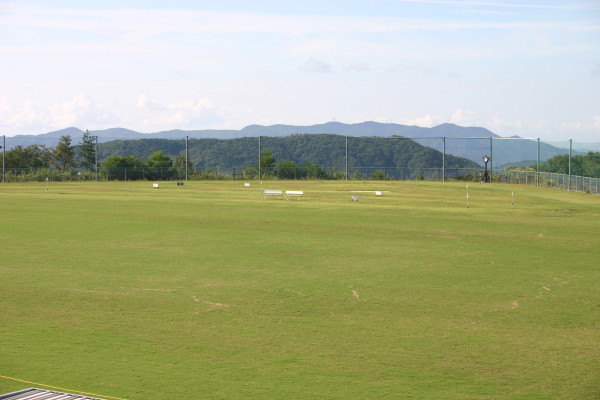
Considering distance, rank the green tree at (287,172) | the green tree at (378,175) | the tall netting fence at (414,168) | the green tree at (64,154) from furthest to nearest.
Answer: the green tree at (64,154) < the green tree at (378,175) < the green tree at (287,172) < the tall netting fence at (414,168)

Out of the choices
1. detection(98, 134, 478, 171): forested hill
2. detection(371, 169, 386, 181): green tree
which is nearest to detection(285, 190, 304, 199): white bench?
detection(371, 169, 386, 181): green tree

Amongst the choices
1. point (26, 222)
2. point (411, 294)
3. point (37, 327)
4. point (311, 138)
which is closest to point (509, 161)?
point (311, 138)

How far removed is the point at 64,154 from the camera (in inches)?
4063

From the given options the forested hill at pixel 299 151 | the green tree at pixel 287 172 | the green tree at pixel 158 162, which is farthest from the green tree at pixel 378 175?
the green tree at pixel 158 162

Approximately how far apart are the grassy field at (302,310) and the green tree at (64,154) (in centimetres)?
7890

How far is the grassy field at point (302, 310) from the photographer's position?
31.6 ft

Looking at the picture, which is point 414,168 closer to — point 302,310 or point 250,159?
point 250,159

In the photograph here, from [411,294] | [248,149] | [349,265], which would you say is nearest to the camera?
A: [411,294]

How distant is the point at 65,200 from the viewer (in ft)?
142

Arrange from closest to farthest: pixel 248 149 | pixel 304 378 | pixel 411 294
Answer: pixel 304 378
pixel 411 294
pixel 248 149

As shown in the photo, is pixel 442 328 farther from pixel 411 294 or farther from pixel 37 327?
pixel 37 327

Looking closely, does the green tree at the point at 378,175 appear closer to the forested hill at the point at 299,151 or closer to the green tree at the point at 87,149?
the forested hill at the point at 299,151

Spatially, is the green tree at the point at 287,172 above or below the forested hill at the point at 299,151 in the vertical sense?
below

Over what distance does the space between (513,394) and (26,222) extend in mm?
25135
